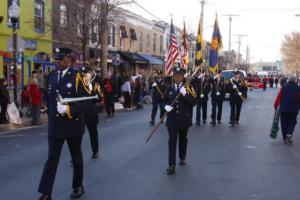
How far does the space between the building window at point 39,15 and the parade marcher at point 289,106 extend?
18.2 metres

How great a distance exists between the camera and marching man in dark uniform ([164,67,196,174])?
8430 mm

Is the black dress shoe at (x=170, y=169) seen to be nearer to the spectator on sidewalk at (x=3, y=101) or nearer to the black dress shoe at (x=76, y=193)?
the black dress shoe at (x=76, y=193)

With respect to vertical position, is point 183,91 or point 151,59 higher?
point 151,59

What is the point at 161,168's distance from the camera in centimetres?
888

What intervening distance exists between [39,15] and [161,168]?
20949 mm

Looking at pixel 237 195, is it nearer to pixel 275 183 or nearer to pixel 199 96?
pixel 275 183

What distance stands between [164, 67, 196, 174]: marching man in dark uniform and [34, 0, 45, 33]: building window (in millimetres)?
20097

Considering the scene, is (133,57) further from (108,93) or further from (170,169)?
(170,169)

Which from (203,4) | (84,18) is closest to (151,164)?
(84,18)

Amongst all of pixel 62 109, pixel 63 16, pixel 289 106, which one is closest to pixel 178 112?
pixel 62 109

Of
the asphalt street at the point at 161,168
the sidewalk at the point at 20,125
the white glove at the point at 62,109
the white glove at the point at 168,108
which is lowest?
the sidewalk at the point at 20,125

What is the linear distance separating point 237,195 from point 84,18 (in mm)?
17744

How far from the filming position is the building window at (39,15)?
27453 mm

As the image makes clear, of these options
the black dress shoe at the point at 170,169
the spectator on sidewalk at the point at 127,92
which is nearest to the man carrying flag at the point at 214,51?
the spectator on sidewalk at the point at 127,92
